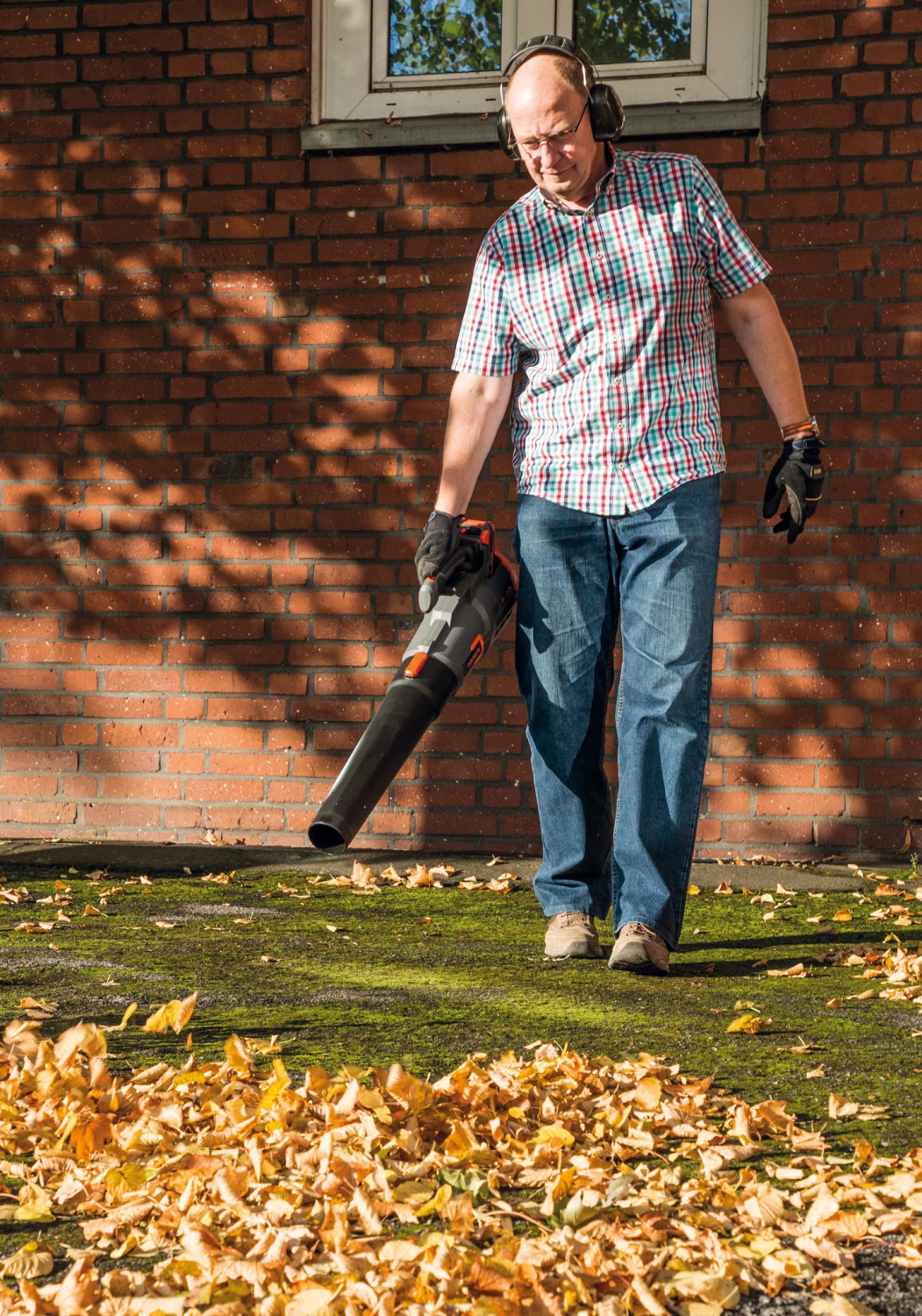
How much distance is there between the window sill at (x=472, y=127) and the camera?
4.36 meters

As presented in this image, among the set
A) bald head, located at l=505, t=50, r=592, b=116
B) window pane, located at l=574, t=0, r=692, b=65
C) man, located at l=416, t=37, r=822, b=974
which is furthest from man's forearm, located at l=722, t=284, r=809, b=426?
window pane, located at l=574, t=0, r=692, b=65

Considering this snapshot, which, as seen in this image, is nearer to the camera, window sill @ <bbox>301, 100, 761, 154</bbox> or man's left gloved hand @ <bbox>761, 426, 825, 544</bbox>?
man's left gloved hand @ <bbox>761, 426, 825, 544</bbox>

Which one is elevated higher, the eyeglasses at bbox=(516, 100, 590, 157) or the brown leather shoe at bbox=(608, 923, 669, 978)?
the eyeglasses at bbox=(516, 100, 590, 157)

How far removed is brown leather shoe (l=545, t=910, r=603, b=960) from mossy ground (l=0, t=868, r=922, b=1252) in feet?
Result: 0.12

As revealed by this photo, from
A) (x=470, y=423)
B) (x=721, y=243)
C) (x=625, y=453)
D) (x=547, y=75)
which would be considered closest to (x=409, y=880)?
(x=470, y=423)

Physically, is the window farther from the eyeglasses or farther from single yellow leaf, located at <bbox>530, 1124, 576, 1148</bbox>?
single yellow leaf, located at <bbox>530, 1124, 576, 1148</bbox>

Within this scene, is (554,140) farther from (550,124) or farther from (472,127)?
(472,127)

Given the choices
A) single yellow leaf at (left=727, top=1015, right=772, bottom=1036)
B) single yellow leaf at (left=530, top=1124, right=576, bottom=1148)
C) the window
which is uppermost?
the window

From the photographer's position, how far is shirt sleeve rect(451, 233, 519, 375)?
3.16 m

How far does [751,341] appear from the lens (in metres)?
3.13

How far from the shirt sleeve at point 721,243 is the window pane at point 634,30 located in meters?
1.65

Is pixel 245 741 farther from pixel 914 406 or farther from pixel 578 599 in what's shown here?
pixel 914 406

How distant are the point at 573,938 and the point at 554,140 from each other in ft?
5.48

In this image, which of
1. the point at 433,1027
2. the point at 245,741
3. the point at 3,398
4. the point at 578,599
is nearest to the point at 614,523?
the point at 578,599
